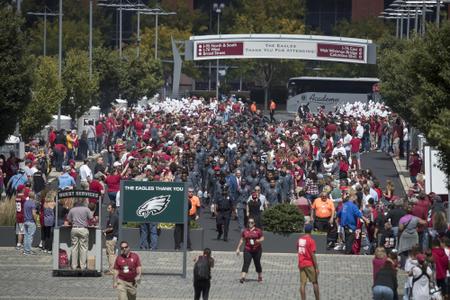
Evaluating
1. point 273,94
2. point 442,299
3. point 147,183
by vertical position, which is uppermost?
point 273,94

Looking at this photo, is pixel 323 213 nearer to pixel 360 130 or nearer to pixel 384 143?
pixel 360 130

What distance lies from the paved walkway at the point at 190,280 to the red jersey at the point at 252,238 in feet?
2.20

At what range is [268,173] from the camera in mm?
37594

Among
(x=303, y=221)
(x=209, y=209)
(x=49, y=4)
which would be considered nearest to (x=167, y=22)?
(x=49, y=4)

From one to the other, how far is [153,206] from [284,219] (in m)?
4.04

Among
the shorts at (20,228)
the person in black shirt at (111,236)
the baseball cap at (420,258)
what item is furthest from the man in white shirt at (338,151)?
the baseball cap at (420,258)

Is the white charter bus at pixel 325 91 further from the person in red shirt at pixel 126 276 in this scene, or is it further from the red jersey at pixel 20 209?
the person in red shirt at pixel 126 276

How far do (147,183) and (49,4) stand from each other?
92.8m

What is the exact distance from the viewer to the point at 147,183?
2875cm

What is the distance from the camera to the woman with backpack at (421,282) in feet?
76.1

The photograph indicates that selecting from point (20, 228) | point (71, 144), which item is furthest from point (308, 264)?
point (71, 144)

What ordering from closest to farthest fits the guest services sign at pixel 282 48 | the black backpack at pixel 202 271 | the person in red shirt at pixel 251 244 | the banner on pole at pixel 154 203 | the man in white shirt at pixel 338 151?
1. the black backpack at pixel 202 271
2. the person in red shirt at pixel 251 244
3. the banner on pole at pixel 154 203
4. the man in white shirt at pixel 338 151
5. the guest services sign at pixel 282 48

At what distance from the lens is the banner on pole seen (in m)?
28.7

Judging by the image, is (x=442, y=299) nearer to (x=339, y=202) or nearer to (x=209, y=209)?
(x=339, y=202)
